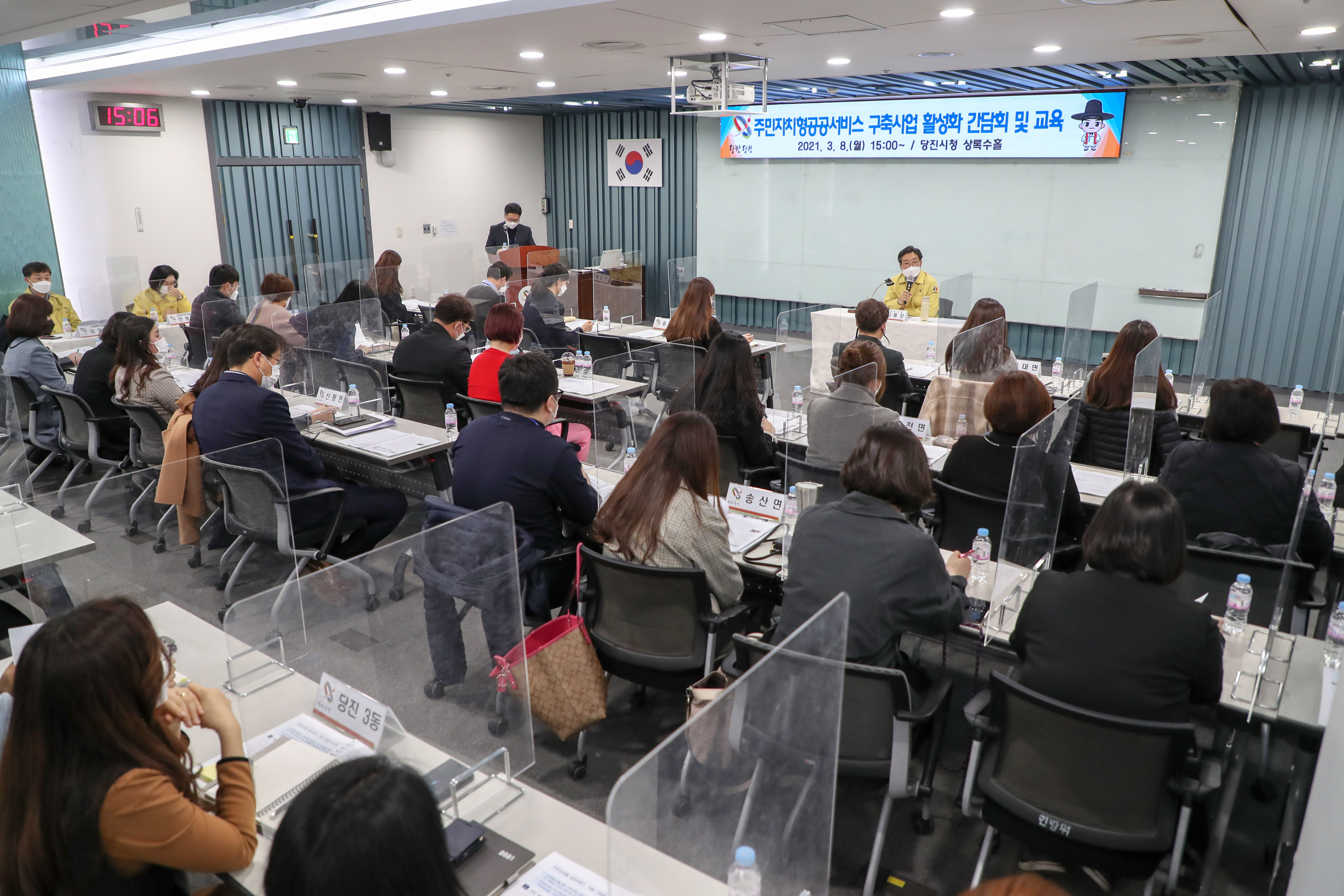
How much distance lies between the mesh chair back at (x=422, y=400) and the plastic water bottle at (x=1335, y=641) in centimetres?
409

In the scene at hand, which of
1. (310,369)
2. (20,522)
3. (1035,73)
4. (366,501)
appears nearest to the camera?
(20,522)

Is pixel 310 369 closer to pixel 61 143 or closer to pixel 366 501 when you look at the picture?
pixel 366 501

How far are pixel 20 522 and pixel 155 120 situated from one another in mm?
7577

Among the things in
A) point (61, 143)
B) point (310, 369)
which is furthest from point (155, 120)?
point (310, 369)

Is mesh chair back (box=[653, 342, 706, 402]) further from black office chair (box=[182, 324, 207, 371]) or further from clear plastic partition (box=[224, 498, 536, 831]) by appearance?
black office chair (box=[182, 324, 207, 371])

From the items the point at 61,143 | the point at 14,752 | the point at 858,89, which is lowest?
the point at 14,752

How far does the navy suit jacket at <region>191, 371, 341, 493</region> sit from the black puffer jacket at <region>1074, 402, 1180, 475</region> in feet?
12.0

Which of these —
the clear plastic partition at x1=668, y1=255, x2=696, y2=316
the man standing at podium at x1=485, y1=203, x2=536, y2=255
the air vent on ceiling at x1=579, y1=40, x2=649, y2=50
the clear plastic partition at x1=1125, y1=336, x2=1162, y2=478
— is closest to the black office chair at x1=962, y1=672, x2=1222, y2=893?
the clear plastic partition at x1=1125, y1=336, x2=1162, y2=478

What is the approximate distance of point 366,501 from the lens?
14.2ft

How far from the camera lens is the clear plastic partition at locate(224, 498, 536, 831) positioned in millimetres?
2029

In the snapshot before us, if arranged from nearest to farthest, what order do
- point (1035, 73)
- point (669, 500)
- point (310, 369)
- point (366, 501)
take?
point (669, 500)
point (366, 501)
point (310, 369)
point (1035, 73)

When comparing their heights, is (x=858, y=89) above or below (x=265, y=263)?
above

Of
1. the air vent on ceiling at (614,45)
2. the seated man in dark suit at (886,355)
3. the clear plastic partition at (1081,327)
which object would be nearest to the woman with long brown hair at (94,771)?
the seated man in dark suit at (886,355)

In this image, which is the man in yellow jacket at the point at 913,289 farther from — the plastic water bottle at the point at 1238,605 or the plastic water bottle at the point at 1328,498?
the plastic water bottle at the point at 1238,605
